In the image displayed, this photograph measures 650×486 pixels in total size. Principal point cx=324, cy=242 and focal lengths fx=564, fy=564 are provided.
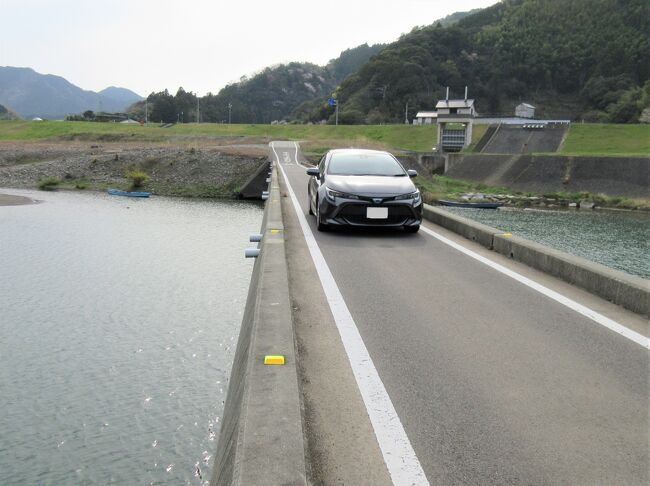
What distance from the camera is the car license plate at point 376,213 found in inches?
409

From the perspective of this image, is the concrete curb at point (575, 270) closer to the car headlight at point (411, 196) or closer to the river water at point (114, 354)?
the car headlight at point (411, 196)

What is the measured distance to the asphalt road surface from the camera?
3.18 m

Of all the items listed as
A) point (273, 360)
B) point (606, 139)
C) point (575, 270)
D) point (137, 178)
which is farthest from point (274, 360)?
point (606, 139)

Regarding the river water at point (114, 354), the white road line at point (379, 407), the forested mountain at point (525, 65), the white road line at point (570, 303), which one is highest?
the forested mountain at point (525, 65)

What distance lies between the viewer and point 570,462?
10.5ft

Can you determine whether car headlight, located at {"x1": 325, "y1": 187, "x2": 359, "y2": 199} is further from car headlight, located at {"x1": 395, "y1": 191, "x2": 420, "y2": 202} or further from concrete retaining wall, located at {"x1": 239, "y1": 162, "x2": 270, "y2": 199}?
concrete retaining wall, located at {"x1": 239, "y1": 162, "x2": 270, "y2": 199}

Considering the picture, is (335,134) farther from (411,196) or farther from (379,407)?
(379,407)

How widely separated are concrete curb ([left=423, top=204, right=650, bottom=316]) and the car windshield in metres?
1.99

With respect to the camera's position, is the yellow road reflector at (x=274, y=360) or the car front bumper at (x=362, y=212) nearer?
the yellow road reflector at (x=274, y=360)

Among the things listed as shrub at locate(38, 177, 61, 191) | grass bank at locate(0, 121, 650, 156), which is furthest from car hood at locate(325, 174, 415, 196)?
grass bank at locate(0, 121, 650, 156)

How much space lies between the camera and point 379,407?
3.84 m

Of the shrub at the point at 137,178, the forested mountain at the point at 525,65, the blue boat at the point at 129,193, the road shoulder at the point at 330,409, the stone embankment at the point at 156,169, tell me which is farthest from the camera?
the forested mountain at the point at 525,65

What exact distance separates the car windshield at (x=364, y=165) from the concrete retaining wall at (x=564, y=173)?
118 ft

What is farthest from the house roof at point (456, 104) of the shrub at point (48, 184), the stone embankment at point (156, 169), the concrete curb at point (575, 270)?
the concrete curb at point (575, 270)
